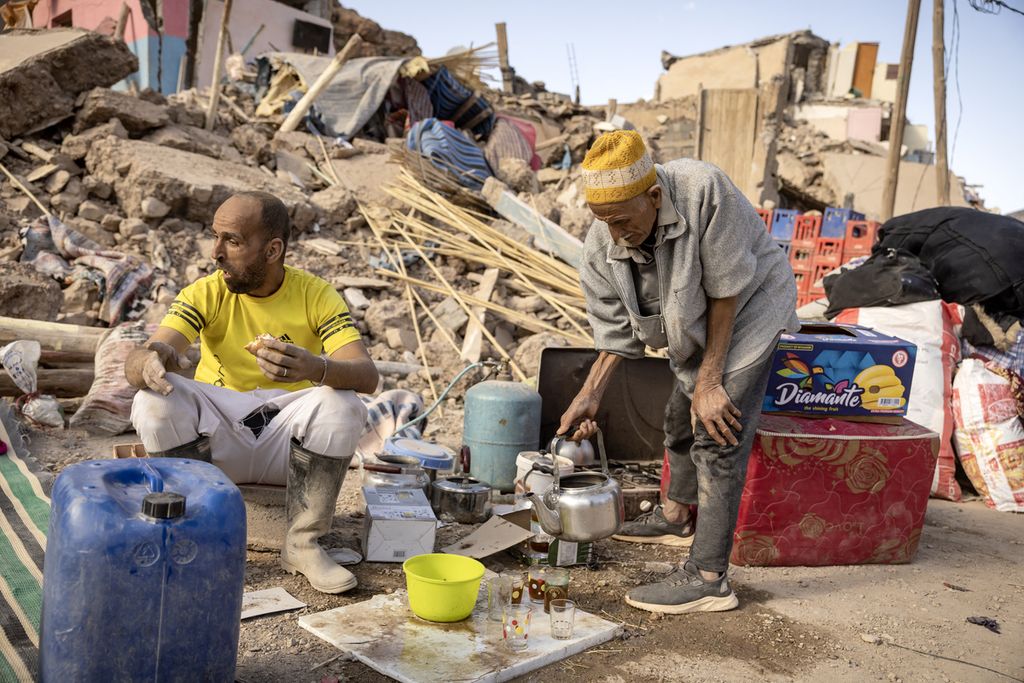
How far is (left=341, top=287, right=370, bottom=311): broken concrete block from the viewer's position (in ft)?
21.4

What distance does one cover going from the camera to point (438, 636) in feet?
7.94

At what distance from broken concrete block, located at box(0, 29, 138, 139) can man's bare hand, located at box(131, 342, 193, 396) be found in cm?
606

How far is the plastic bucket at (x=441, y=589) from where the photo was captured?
97.1 inches

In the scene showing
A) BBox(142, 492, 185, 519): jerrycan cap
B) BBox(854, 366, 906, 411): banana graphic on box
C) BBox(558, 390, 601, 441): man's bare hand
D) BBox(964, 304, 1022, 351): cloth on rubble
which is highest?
BBox(964, 304, 1022, 351): cloth on rubble

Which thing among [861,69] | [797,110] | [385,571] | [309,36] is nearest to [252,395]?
[385,571]

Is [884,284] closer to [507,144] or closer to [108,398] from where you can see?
[108,398]

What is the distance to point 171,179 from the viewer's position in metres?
6.73

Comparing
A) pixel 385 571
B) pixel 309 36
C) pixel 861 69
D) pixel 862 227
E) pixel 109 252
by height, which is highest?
pixel 861 69

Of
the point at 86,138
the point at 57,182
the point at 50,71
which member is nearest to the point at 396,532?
Answer: the point at 57,182

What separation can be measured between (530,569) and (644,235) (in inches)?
54.8

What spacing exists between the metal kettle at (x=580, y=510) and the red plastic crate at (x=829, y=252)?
592 centimetres

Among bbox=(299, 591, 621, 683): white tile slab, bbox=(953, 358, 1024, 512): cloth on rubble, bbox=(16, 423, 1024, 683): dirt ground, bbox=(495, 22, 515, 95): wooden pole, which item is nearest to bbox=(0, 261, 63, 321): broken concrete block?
bbox=(16, 423, 1024, 683): dirt ground

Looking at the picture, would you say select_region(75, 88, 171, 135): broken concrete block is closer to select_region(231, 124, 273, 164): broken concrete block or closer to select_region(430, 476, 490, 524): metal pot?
select_region(231, 124, 273, 164): broken concrete block

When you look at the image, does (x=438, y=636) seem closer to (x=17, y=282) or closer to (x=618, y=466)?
(x=618, y=466)
